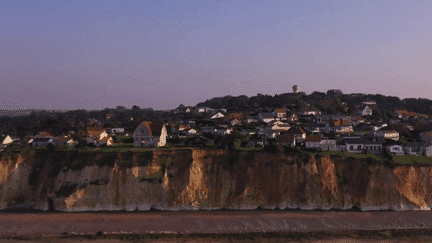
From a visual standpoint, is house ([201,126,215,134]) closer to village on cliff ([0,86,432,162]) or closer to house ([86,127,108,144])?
village on cliff ([0,86,432,162])

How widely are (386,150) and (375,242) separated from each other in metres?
13.2

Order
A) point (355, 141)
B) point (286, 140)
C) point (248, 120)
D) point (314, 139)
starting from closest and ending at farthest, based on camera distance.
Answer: point (355, 141) < point (314, 139) < point (286, 140) < point (248, 120)

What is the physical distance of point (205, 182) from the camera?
24719mm

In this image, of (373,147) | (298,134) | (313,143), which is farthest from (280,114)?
(373,147)

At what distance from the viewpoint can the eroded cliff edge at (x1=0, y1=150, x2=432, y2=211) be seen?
23.6 meters

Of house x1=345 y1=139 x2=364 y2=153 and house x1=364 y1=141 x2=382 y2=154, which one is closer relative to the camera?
house x1=364 y1=141 x2=382 y2=154

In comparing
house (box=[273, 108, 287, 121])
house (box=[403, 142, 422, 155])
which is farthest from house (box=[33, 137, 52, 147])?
house (box=[403, 142, 422, 155])

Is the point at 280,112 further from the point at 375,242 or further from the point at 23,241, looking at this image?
the point at 23,241

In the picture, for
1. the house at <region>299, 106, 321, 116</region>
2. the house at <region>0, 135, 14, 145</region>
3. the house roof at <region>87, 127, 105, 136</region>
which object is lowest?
the house at <region>0, 135, 14, 145</region>

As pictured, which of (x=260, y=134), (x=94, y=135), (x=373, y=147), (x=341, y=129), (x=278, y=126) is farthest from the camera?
(x=341, y=129)

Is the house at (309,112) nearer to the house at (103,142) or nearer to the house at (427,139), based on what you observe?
the house at (427,139)

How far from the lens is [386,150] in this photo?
29.2m

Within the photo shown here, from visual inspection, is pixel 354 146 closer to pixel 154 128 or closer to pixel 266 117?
pixel 154 128

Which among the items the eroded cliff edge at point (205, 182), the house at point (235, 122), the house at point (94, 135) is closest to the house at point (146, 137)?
the eroded cliff edge at point (205, 182)
